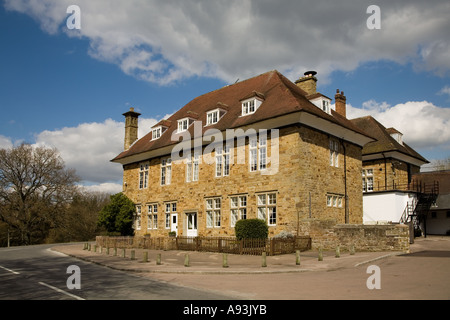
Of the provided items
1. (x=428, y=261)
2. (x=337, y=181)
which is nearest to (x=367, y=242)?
(x=428, y=261)

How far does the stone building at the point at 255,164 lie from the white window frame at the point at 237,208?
0.07 metres

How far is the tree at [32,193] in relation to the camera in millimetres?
44781

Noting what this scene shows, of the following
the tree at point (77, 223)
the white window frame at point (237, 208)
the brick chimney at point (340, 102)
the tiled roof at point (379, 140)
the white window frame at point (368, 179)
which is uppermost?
the brick chimney at point (340, 102)

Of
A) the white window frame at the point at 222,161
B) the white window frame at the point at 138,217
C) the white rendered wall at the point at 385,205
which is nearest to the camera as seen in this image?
the white window frame at the point at 222,161

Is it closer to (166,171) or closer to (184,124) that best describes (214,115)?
(184,124)

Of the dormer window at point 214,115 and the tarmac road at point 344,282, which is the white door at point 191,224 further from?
the tarmac road at point 344,282

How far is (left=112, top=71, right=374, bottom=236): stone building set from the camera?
23.4 metres

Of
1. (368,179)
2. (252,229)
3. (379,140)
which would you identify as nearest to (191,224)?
(252,229)

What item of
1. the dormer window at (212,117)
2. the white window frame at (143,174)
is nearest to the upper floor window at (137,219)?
the white window frame at (143,174)

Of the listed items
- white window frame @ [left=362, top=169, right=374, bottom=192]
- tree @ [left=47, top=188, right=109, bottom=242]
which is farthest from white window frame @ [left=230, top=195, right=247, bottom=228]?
tree @ [left=47, top=188, right=109, bottom=242]

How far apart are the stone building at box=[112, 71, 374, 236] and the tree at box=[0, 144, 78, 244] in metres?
18.2

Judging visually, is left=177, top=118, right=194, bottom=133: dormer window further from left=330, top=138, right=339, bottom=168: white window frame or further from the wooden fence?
left=330, top=138, right=339, bottom=168: white window frame

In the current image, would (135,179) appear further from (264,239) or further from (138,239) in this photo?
(264,239)
